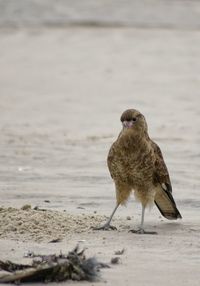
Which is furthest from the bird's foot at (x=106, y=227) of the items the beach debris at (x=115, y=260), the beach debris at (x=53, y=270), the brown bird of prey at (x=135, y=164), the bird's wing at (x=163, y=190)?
the beach debris at (x=53, y=270)

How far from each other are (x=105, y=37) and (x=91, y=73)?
3.72m

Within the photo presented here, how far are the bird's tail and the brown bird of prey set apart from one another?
0.13 m

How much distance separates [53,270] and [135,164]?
2029 mm

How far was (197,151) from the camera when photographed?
1260 centimetres

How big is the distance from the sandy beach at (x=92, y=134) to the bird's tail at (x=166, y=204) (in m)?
0.08

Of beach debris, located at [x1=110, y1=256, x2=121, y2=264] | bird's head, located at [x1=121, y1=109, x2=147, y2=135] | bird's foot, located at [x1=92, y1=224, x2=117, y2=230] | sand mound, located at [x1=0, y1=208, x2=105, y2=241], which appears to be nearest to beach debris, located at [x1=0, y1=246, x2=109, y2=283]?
A: beach debris, located at [x1=110, y1=256, x2=121, y2=264]

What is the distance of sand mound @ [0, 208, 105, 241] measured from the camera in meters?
8.04

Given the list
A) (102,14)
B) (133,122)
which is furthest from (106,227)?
(102,14)

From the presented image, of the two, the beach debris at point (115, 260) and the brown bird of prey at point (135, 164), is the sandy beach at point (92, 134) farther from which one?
the brown bird of prey at point (135, 164)

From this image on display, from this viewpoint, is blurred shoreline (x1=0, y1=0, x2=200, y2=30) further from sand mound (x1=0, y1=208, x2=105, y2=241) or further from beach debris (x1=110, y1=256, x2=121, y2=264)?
beach debris (x1=110, y1=256, x2=121, y2=264)

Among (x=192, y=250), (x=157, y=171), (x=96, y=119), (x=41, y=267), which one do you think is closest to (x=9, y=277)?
(x=41, y=267)

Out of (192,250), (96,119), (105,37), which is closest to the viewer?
(192,250)

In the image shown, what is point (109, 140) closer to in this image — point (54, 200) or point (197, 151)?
point (197, 151)

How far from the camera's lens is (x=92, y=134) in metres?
14.0
